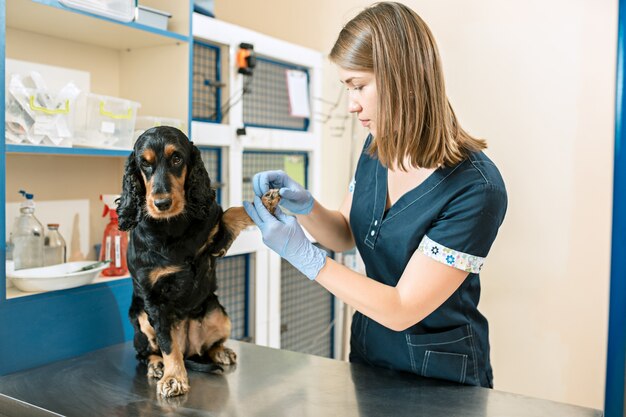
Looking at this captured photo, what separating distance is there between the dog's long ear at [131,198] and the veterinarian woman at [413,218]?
0.26 metres

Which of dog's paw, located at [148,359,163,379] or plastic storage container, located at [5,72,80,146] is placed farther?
plastic storage container, located at [5,72,80,146]

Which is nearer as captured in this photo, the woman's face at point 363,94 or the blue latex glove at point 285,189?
the woman's face at point 363,94

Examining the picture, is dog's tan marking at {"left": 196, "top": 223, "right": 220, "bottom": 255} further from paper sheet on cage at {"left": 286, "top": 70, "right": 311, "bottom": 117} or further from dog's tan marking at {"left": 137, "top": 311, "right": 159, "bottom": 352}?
paper sheet on cage at {"left": 286, "top": 70, "right": 311, "bottom": 117}

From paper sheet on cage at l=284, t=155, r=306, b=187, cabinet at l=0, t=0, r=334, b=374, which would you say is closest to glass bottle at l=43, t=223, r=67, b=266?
cabinet at l=0, t=0, r=334, b=374

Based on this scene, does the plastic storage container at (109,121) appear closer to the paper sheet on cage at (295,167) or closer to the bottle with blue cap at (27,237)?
the bottle with blue cap at (27,237)

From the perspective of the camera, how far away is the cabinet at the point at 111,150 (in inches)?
64.9

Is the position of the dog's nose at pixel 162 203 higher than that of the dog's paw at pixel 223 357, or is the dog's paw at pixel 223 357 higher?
the dog's nose at pixel 162 203

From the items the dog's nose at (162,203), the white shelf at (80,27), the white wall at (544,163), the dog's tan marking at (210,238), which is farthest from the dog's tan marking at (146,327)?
the white wall at (544,163)

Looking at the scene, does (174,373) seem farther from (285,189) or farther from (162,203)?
(285,189)

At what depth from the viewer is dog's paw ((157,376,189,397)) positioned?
136cm

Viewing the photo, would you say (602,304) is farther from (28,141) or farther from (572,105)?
(28,141)

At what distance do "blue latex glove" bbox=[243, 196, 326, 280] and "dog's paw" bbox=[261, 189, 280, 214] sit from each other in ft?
0.05

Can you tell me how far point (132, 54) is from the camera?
219 centimetres

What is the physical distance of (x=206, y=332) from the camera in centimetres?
153
